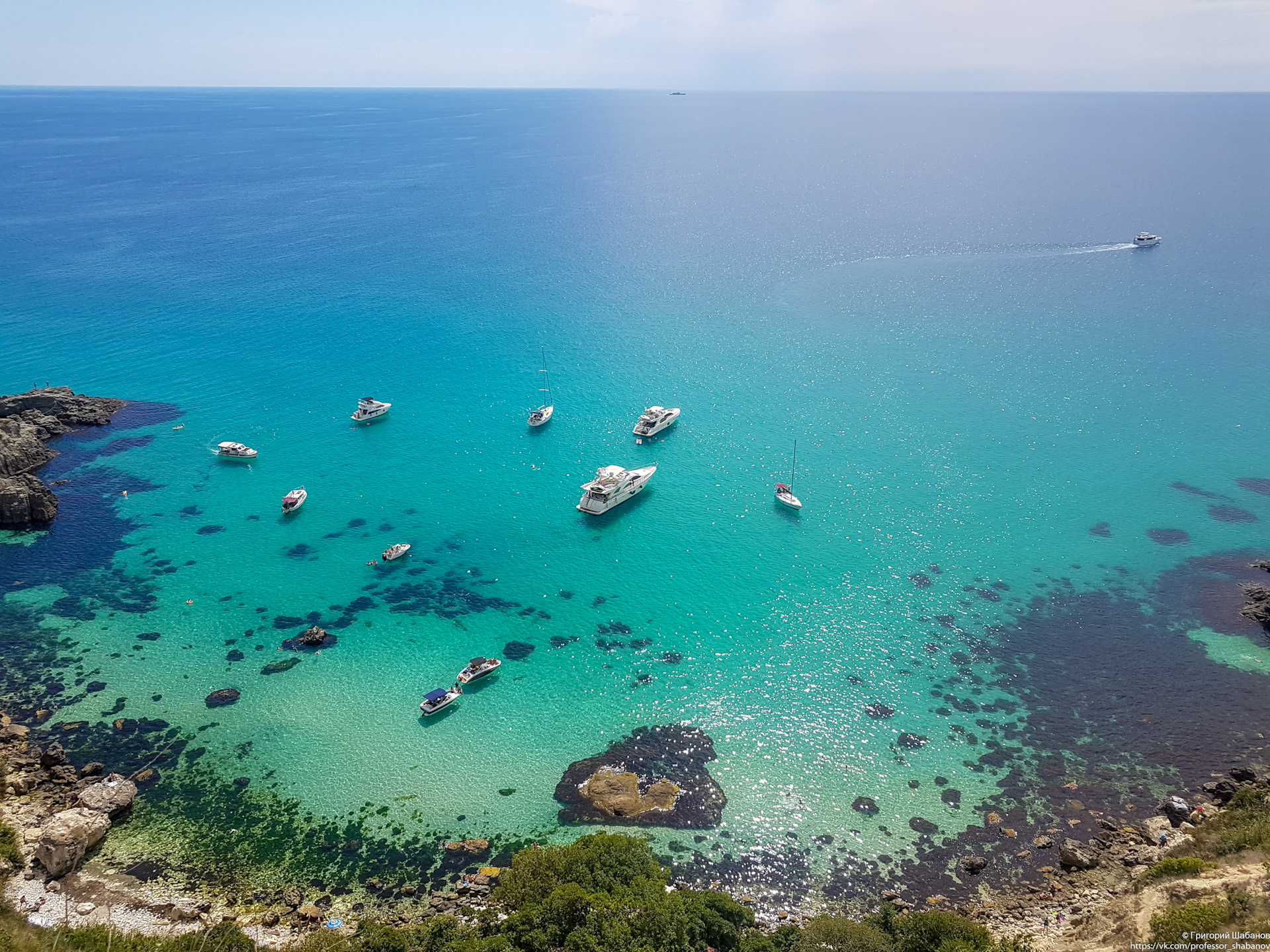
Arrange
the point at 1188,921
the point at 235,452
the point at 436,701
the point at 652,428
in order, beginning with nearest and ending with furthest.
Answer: the point at 1188,921 → the point at 436,701 → the point at 235,452 → the point at 652,428

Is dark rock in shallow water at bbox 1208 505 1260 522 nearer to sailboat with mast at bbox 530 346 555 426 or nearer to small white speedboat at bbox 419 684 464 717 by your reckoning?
sailboat with mast at bbox 530 346 555 426

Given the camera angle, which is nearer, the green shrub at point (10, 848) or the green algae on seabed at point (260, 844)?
the green shrub at point (10, 848)

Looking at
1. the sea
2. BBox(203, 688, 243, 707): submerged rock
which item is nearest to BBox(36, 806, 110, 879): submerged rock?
the sea

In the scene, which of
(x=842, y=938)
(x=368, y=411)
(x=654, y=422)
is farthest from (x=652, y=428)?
(x=842, y=938)

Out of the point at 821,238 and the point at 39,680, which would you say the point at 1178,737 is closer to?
the point at 39,680

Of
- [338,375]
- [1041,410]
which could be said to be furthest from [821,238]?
[338,375]

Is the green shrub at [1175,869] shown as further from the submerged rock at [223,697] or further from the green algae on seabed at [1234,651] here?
the submerged rock at [223,697]

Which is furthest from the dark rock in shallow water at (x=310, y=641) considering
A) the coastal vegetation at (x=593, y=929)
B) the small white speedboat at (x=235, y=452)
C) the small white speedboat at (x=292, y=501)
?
the small white speedboat at (x=235, y=452)

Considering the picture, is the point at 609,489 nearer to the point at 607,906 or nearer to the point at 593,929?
the point at 607,906
